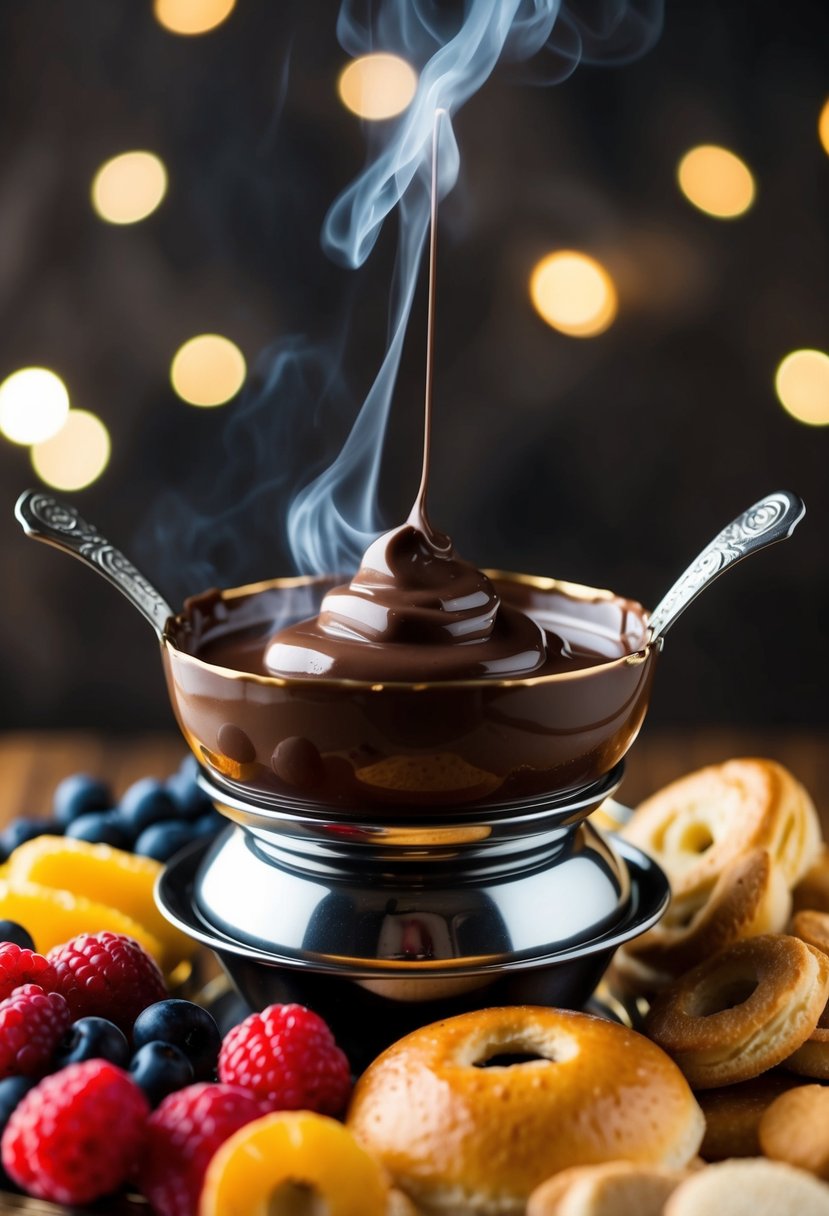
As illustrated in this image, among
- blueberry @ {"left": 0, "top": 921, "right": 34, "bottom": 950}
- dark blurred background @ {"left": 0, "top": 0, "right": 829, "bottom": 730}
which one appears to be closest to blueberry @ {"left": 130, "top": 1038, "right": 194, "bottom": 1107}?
blueberry @ {"left": 0, "top": 921, "right": 34, "bottom": 950}

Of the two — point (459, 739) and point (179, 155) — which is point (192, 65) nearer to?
point (179, 155)

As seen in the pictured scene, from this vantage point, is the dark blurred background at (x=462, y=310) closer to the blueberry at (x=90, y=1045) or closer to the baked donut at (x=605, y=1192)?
the blueberry at (x=90, y=1045)

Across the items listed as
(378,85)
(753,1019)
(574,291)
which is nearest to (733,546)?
(753,1019)

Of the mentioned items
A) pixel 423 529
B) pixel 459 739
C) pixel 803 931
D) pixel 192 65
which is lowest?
pixel 803 931

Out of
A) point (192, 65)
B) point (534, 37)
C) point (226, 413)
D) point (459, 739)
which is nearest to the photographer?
point (459, 739)

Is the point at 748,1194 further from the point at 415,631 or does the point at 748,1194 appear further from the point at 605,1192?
the point at 415,631

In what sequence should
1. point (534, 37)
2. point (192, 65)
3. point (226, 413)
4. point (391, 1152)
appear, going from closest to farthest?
point (391, 1152) < point (534, 37) < point (192, 65) < point (226, 413)

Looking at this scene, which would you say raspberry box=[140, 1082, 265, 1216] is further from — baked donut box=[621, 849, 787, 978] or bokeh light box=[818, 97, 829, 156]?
bokeh light box=[818, 97, 829, 156]

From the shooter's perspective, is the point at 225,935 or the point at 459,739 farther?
the point at 225,935

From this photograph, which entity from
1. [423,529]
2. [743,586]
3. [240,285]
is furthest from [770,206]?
[423,529]
